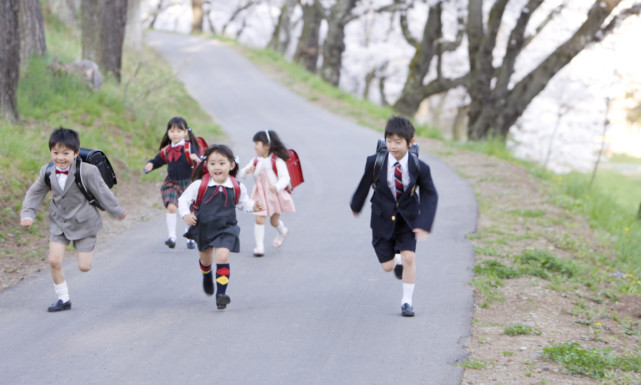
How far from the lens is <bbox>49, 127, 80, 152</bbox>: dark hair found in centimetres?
568

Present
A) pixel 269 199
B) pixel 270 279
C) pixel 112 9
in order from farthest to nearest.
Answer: pixel 112 9 → pixel 269 199 → pixel 270 279

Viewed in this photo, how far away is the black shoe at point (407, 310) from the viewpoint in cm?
602

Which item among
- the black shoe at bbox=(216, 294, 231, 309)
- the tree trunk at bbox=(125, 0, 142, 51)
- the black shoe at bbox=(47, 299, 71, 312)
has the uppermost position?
the tree trunk at bbox=(125, 0, 142, 51)

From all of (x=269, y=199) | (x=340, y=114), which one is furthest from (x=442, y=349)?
(x=340, y=114)

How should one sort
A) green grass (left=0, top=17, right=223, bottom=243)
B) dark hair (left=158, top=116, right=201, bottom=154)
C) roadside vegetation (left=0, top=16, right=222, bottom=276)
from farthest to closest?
green grass (left=0, top=17, right=223, bottom=243), roadside vegetation (left=0, top=16, right=222, bottom=276), dark hair (left=158, top=116, right=201, bottom=154)

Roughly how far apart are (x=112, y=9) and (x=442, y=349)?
41.7 feet

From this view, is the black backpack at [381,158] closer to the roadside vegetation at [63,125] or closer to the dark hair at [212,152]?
the dark hair at [212,152]

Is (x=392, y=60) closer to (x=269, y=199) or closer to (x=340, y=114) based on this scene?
(x=340, y=114)

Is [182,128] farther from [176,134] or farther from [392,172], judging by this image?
[392,172]

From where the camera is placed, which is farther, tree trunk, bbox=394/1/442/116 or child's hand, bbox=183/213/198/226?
tree trunk, bbox=394/1/442/116

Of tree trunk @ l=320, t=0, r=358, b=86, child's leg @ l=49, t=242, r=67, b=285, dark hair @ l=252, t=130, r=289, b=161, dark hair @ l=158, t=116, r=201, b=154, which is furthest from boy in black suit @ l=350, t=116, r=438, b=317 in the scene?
tree trunk @ l=320, t=0, r=358, b=86

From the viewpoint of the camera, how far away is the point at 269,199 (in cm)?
813

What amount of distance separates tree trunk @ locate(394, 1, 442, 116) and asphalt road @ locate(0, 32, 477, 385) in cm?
1551

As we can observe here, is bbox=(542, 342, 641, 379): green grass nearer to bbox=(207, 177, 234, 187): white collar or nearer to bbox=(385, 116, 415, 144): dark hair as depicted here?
bbox=(385, 116, 415, 144): dark hair
